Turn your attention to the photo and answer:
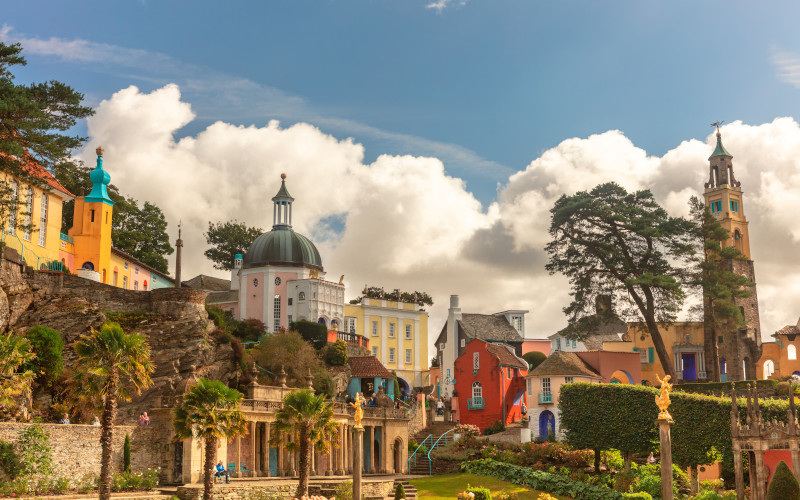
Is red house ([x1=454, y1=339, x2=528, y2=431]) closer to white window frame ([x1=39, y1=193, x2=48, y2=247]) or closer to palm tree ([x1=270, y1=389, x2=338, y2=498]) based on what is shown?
palm tree ([x1=270, y1=389, x2=338, y2=498])

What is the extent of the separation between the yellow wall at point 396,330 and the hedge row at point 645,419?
28115mm

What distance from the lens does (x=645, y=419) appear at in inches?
1811

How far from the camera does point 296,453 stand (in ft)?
146

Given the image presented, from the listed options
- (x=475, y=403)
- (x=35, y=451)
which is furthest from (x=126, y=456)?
(x=475, y=403)

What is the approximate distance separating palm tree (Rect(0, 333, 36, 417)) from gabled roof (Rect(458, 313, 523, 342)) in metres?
42.9

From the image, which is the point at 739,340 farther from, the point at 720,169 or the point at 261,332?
the point at 261,332

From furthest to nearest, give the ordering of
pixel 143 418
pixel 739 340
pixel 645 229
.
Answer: pixel 739 340 → pixel 645 229 → pixel 143 418

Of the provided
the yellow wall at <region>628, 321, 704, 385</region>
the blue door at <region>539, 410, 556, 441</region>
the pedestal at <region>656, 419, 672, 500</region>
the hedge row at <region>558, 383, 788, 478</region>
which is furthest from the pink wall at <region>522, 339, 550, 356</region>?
the pedestal at <region>656, 419, 672, 500</region>

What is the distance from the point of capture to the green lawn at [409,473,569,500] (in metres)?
43.9

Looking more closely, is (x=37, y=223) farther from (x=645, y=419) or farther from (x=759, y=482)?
(x=759, y=482)

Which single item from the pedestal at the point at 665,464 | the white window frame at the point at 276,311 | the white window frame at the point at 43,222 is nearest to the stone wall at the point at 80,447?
the white window frame at the point at 43,222

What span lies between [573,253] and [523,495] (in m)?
22.8

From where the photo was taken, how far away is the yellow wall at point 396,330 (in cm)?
7528

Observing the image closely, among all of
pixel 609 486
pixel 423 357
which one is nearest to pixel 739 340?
pixel 423 357
